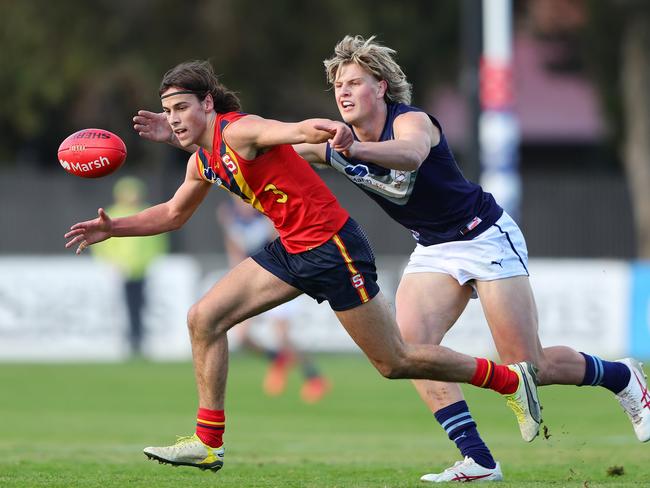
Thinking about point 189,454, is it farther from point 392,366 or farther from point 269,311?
point 269,311

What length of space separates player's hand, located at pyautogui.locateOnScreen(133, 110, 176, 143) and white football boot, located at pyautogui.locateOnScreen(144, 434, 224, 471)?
1810 mm

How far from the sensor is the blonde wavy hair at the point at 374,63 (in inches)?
316

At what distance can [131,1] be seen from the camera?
2734 centimetres

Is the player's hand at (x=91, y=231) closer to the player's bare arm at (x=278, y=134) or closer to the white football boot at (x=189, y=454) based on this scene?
the player's bare arm at (x=278, y=134)

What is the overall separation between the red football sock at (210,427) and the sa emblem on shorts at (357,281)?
3.74 feet

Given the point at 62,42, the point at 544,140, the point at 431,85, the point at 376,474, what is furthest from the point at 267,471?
the point at 544,140

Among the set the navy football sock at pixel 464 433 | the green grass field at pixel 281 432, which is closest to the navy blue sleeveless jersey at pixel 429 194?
the navy football sock at pixel 464 433

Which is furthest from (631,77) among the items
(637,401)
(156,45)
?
(637,401)

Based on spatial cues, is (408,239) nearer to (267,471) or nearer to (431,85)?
(431,85)

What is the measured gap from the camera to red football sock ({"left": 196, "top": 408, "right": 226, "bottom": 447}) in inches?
317

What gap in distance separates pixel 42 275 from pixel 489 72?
6.94m

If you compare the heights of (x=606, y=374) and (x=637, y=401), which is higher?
(x=606, y=374)

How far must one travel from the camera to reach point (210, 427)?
8062mm

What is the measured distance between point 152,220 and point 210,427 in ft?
4.39
